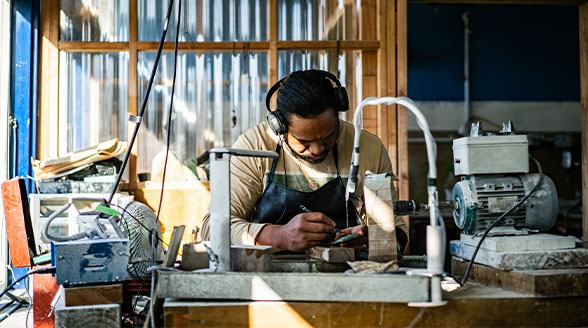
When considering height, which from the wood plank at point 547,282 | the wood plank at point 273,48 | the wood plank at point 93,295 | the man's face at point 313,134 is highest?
the wood plank at point 273,48

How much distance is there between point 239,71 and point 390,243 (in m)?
3.18

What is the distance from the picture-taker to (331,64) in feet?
15.1

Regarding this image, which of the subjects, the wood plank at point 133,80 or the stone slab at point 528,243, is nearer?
the stone slab at point 528,243

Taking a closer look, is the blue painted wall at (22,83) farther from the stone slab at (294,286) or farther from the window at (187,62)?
the stone slab at (294,286)

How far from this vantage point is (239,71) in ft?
15.1

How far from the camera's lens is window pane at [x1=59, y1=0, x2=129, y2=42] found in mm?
4484

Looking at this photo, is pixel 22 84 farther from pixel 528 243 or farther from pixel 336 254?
pixel 528 243

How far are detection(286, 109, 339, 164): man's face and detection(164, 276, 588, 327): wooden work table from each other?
33.6 inches

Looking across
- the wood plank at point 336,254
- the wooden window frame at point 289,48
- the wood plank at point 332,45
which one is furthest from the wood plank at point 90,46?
the wood plank at point 336,254

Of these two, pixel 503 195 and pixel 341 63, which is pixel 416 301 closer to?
pixel 503 195

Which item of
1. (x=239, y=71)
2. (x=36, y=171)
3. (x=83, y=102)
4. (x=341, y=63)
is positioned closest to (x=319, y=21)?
(x=341, y=63)

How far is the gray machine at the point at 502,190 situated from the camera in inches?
72.0

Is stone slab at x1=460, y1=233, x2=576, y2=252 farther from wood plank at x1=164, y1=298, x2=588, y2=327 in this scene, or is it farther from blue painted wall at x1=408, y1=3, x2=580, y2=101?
blue painted wall at x1=408, y1=3, x2=580, y2=101

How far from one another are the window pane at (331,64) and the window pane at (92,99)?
4.17ft
